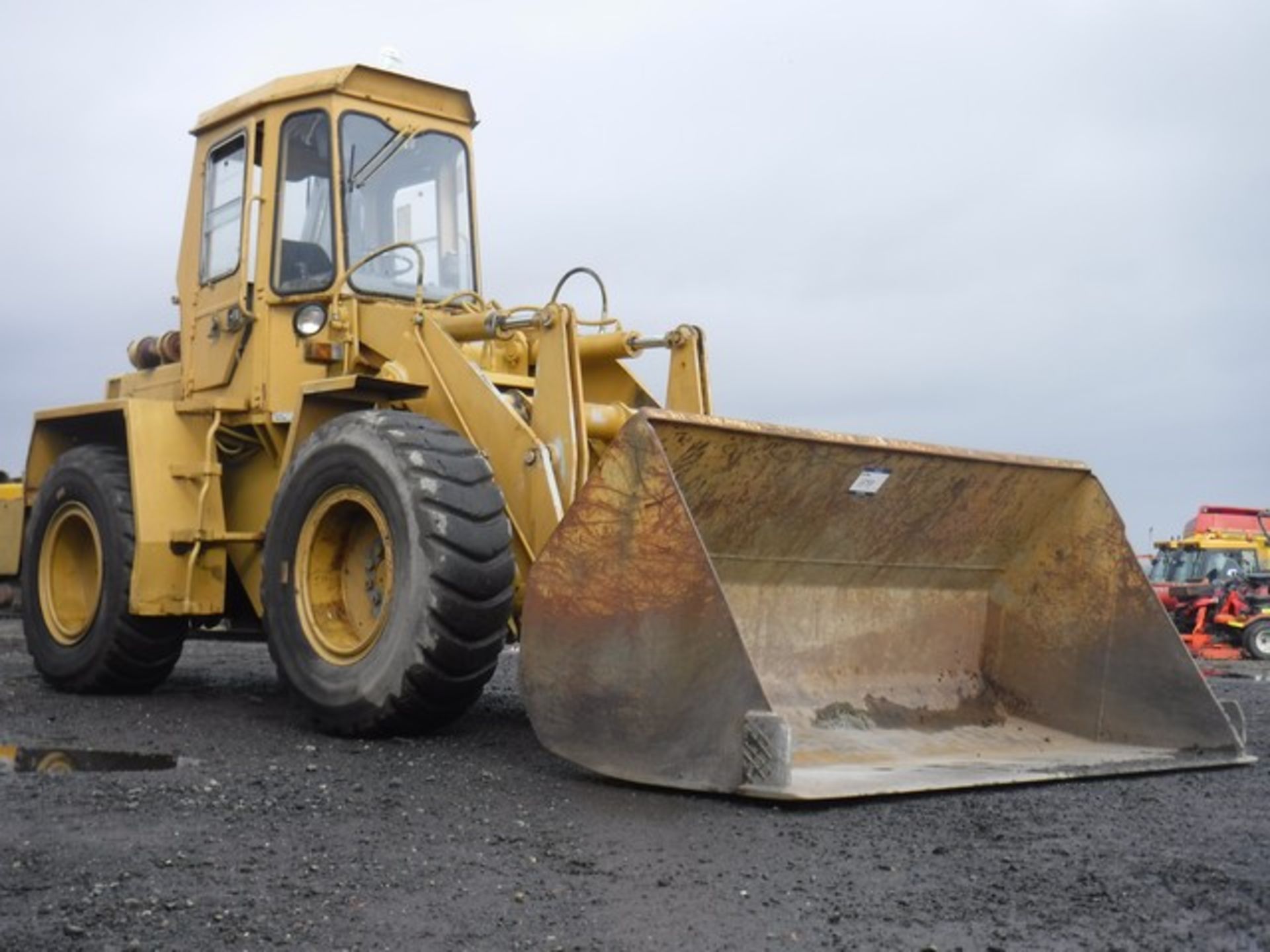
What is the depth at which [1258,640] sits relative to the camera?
20.1 meters

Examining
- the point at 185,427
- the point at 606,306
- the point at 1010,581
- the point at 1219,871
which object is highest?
the point at 606,306

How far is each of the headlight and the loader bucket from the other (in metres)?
2.59

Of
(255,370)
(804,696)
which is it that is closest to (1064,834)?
(804,696)

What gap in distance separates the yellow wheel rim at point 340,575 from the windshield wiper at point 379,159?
1.95 metres

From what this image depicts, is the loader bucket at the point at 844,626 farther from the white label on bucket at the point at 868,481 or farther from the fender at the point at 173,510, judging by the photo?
the fender at the point at 173,510

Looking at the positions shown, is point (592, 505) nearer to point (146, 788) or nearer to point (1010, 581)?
point (146, 788)

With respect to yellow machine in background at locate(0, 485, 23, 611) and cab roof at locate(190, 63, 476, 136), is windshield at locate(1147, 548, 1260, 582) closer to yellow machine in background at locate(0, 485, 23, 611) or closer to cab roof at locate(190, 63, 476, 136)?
yellow machine in background at locate(0, 485, 23, 611)

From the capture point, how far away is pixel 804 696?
6086mm

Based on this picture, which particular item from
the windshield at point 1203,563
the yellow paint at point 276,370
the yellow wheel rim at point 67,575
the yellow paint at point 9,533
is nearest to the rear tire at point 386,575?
the yellow paint at point 276,370

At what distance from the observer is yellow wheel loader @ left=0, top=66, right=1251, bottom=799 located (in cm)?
523

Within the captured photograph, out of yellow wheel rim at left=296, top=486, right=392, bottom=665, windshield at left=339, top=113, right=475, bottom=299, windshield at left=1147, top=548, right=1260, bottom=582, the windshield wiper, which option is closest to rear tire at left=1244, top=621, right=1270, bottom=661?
windshield at left=1147, top=548, right=1260, bottom=582

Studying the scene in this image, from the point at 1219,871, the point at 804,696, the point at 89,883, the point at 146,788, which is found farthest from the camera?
the point at 804,696

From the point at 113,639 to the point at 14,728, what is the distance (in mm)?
963

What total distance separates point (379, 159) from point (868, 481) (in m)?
3.22
